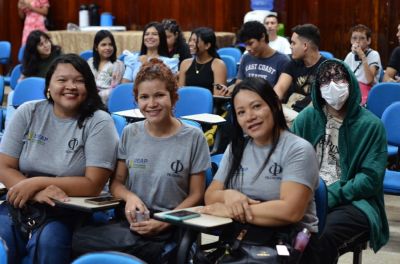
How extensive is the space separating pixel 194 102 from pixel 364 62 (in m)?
1.97

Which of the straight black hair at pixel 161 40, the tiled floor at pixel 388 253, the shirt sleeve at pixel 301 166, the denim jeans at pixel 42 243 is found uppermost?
the straight black hair at pixel 161 40

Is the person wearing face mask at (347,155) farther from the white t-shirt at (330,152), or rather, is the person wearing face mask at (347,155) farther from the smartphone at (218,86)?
the smartphone at (218,86)

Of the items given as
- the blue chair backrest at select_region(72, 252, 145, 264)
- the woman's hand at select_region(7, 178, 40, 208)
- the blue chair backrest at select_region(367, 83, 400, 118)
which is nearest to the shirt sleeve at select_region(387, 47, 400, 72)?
the blue chair backrest at select_region(367, 83, 400, 118)

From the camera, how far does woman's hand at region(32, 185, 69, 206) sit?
10.5 feet

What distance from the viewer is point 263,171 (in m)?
3.02

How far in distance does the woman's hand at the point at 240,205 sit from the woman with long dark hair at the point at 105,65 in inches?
145

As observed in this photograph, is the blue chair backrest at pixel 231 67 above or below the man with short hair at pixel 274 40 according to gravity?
below

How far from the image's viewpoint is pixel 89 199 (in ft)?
10.5

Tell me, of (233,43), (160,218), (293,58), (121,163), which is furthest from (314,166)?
(233,43)

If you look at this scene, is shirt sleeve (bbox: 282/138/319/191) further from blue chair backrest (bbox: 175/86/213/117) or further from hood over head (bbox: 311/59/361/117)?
blue chair backrest (bbox: 175/86/213/117)

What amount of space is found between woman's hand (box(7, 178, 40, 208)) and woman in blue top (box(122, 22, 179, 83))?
341 centimetres

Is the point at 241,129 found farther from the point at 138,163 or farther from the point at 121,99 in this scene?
the point at 121,99

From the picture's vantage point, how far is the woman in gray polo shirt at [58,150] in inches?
129

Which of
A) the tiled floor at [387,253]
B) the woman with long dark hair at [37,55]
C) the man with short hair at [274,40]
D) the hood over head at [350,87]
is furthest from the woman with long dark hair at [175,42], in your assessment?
the hood over head at [350,87]
